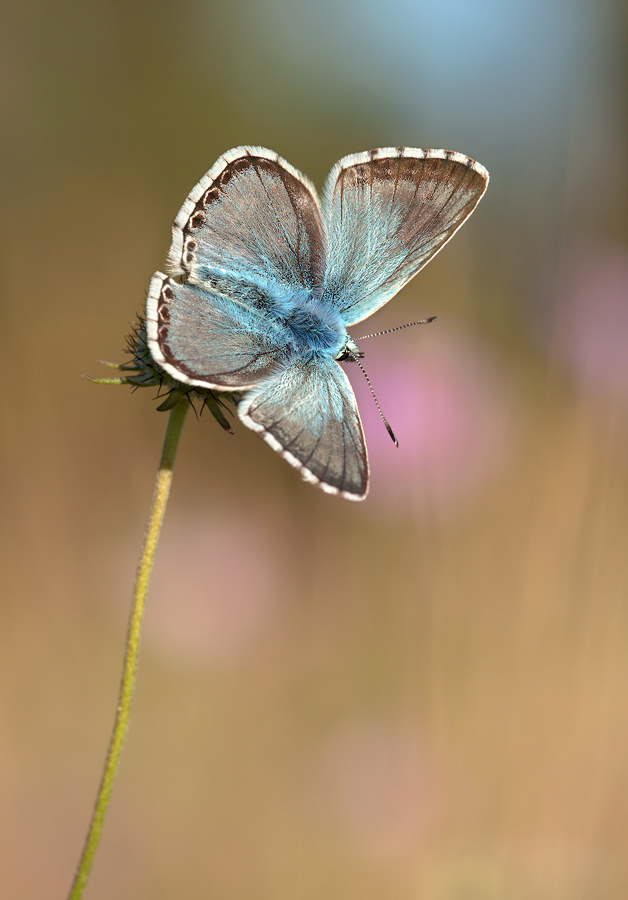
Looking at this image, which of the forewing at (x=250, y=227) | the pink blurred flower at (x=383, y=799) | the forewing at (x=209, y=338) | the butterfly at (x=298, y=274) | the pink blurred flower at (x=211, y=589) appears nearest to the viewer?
the forewing at (x=209, y=338)

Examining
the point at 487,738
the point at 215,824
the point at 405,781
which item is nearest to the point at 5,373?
the point at 215,824

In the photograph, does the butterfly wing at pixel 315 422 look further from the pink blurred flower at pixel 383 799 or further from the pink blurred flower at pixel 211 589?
the pink blurred flower at pixel 383 799

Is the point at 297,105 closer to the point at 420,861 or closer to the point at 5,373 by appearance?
the point at 5,373

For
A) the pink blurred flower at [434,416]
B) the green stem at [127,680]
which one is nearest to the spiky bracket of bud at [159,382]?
the green stem at [127,680]

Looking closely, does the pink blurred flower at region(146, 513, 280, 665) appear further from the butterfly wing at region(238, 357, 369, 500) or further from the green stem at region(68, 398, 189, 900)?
the green stem at region(68, 398, 189, 900)

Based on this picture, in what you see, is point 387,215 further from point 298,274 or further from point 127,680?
point 127,680

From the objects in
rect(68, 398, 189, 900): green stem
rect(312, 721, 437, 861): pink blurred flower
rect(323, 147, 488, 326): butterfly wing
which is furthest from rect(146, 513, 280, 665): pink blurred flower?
rect(68, 398, 189, 900): green stem

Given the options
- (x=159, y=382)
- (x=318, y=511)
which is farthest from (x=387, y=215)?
(x=318, y=511)

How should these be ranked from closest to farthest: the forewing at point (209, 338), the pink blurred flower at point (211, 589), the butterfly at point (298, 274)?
the forewing at point (209, 338), the butterfly at point (298, 274), the pink blurred flower at point (211, 589)
